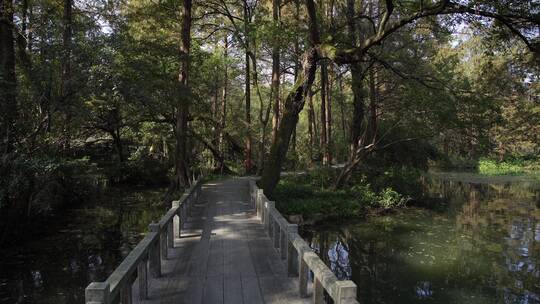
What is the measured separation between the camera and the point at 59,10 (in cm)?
1998

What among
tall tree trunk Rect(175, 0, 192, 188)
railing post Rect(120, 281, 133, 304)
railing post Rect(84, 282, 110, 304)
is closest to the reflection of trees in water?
railing post Rect(120, 281, 133, 304)

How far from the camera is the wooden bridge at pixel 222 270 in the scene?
4434mm

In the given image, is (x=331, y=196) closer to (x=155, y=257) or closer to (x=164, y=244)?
(x=164, y=244)

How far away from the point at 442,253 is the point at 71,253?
1040cm

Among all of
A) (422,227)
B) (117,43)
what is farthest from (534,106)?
(117,43)

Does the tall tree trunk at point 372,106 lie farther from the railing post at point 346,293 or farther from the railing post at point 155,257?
the railing post at point 346,293

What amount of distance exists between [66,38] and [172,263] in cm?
992

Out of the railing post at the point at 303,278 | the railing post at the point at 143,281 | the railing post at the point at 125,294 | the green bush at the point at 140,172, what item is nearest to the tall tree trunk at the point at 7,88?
the railing post at the point at 143,281

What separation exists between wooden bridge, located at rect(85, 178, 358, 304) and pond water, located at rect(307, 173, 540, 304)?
6.68 feet

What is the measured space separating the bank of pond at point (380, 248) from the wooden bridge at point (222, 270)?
250 cm

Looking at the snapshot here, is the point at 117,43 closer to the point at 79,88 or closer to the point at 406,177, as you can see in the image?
the point at 79,88

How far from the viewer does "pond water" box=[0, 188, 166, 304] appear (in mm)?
8992

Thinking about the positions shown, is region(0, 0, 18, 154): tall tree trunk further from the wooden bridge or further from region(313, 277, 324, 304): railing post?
region(313, 277, 324, 304): railing post

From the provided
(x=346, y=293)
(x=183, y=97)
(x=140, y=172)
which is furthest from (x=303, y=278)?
(x=140, y=172)
